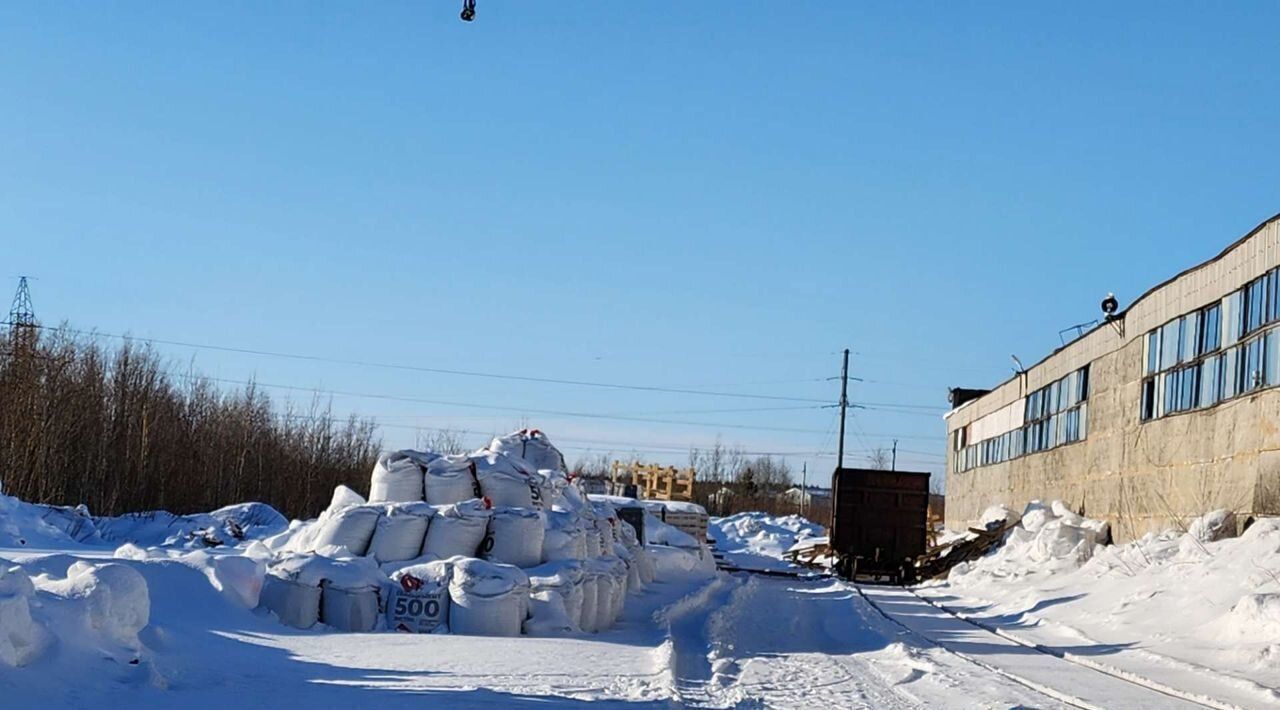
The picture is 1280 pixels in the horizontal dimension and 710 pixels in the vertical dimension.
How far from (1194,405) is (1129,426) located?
4127 millimetres

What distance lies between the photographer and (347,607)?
575 inches

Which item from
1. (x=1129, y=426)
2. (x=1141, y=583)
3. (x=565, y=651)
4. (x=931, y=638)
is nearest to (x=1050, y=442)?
(x=1129, y=426)

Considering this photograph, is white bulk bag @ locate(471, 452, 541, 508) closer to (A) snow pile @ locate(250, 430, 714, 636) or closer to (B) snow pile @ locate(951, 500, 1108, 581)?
(A) snow pile @ locate(250, 430, 714, 636)

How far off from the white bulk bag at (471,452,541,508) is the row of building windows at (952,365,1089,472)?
17.8 metres

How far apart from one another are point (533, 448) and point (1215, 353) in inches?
444

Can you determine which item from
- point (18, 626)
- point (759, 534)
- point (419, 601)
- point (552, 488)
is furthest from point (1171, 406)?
point (759, 534)

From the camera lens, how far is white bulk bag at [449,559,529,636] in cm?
1470

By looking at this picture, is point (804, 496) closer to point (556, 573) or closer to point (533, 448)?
point (533, 448)

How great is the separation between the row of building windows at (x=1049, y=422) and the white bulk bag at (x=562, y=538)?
17.6m

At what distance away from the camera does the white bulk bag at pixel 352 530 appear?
1644 cm

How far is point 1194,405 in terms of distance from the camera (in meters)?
24.3

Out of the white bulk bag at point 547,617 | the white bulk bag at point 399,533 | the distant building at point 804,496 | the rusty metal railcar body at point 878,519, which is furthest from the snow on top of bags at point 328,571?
the distant building at point 804,496

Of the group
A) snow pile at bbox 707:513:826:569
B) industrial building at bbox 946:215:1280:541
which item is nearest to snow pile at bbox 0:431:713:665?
industrial building at bbox 946:215:1280:541

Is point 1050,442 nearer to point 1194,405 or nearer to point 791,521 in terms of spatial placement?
point 1194,405
